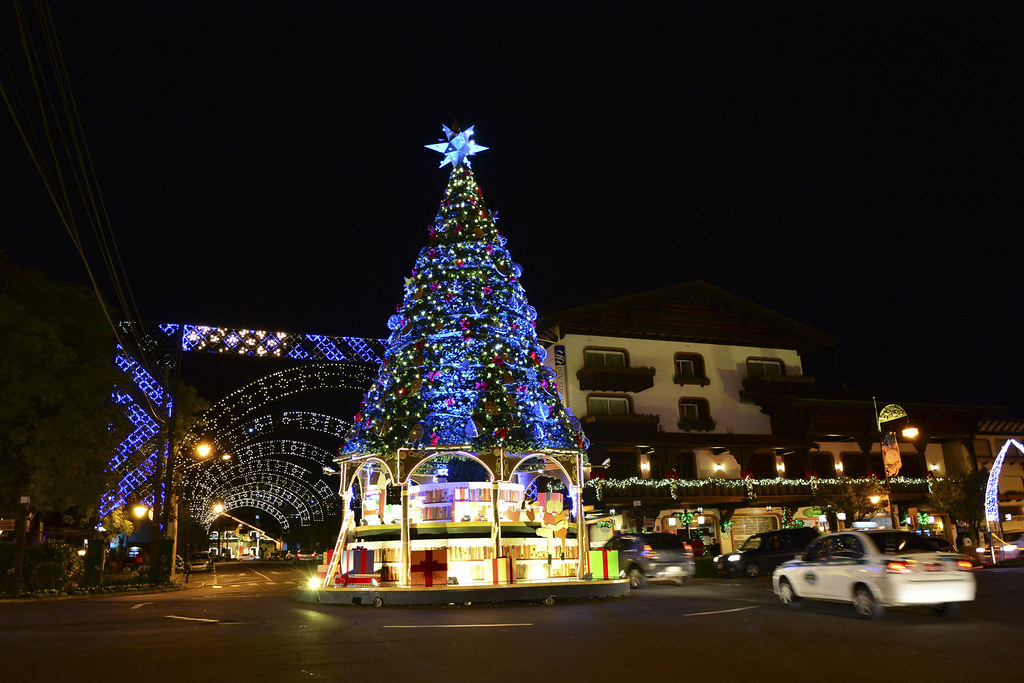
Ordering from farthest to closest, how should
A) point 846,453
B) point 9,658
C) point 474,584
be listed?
point 846,453
point 474,584
point 9,658

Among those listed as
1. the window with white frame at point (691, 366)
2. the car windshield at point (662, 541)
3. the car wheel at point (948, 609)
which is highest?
the window with white frame at point (691, 366)

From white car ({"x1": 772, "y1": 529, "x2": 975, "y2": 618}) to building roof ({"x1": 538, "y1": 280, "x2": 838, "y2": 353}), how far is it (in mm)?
28961

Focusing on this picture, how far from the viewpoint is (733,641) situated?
10.4m

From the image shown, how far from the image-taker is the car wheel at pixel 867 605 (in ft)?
41.5

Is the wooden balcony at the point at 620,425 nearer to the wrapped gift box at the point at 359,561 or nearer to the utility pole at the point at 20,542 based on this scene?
the wrapped gift box at the point at 359,561

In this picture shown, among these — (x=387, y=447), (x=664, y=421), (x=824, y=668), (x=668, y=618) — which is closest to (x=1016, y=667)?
(x=824, y=668)

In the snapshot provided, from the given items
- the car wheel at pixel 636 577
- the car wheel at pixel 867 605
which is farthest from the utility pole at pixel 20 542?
the car wheel at pixel 867 605

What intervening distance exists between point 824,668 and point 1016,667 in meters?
1.98

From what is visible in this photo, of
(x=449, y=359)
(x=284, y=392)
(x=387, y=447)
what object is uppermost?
(x=284, y=392)

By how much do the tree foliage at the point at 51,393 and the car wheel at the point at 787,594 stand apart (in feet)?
74.7

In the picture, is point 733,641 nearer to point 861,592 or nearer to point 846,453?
point 861,592

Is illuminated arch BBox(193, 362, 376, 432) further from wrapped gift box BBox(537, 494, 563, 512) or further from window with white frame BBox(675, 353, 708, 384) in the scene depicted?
window with white frame BBox(675, 353, 708, 384)

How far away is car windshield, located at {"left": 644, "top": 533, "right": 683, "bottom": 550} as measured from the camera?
81.3ft

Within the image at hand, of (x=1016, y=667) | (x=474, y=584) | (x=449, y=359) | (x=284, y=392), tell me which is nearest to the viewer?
(x=1016, y=667)
